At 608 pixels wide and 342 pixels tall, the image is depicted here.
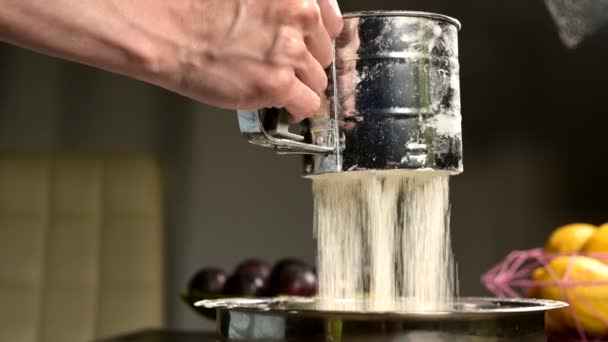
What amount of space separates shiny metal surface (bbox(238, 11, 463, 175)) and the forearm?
75 mm

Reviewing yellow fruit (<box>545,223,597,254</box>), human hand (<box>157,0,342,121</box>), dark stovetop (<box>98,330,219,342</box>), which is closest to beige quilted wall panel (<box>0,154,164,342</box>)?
dark stovetop (<box>98,330,219,342</box>)

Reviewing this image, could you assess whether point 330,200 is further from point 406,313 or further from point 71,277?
point 71,277

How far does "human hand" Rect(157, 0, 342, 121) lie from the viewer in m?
0.60

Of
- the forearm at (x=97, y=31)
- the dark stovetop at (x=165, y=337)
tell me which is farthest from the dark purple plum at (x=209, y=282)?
the forearm at (x=97, y=31)

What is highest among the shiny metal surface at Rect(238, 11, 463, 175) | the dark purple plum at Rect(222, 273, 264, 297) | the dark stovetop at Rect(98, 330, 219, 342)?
the shiny metal surface at Rect(238, 11, 463, 175)

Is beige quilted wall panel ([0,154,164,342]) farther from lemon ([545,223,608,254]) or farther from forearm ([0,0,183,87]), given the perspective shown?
forearm ([0,0,183,87])

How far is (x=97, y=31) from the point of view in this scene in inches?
22.8

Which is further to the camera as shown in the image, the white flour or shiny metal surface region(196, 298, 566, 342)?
the white flour

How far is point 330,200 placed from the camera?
2.23 ft

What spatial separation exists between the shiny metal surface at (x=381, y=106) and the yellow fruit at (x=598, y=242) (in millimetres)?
224

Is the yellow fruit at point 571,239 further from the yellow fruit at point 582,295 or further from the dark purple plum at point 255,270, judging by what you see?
the dark purple plum at point 255,270

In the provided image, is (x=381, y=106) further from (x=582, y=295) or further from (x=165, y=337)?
(x=165, y=337)

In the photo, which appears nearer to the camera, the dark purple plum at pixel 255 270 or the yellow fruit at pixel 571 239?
the yellow fruit at pixel 571 239

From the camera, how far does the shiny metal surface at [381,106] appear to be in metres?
0.61
